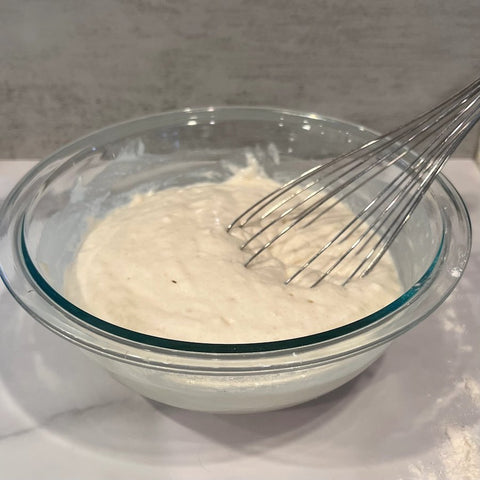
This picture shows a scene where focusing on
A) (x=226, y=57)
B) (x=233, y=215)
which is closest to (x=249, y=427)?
(x=233, y=215)

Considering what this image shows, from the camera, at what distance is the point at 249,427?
573 mm

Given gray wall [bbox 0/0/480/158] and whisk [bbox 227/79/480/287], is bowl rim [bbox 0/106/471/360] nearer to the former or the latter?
whisk [bbox 227/79/480/287]

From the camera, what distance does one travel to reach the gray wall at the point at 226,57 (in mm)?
806

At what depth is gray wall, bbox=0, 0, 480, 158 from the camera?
81 cm

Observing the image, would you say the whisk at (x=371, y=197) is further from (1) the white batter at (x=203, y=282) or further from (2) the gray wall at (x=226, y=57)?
(2) the gray wall at (x=226, y=57)

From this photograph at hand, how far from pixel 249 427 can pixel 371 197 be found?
338 millimetres

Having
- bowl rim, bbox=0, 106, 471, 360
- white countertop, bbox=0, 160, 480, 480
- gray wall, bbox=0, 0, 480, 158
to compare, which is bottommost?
white countertop, bbox=0, 160, 480, 480

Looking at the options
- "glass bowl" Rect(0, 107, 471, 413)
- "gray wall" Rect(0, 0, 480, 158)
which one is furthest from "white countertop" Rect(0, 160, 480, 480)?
"gray wall" Rect(0, 0, 480, 158)

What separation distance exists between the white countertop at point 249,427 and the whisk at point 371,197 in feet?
0.38

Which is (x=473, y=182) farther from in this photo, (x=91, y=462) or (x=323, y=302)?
(x=91, y=462)

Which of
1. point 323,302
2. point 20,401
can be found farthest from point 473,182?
point 20,401

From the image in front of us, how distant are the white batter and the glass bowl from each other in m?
0.03

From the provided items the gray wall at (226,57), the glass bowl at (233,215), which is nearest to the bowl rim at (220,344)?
the glass bowl at (233,215)

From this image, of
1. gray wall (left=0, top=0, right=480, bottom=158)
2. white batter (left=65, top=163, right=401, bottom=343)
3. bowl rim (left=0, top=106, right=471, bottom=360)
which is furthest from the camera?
gray wall (left=0, top=0, right=480, bottom=158)
